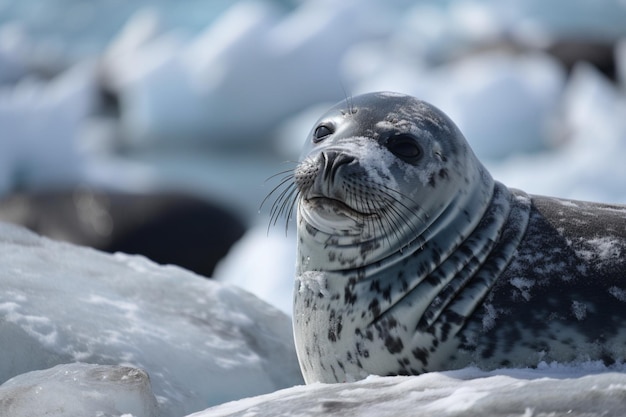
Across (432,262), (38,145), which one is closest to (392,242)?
(432,262)

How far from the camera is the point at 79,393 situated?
2627mm

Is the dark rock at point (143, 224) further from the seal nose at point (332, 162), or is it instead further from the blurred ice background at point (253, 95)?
the seal nose at point (332, 162)

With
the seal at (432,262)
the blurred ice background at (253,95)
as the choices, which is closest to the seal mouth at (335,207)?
the seal at (432,262)

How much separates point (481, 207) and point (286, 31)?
1298 cm

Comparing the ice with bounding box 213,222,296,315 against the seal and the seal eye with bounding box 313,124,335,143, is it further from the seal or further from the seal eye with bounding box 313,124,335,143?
the seal

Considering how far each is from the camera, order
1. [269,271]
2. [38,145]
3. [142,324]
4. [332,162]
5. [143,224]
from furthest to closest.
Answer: [38,145] < [143,224] < [269,271] < [142,324] < [332,162]

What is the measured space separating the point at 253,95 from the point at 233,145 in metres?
0.82

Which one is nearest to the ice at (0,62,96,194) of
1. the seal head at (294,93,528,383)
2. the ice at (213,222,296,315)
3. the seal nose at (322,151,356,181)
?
the ice at (213,222,296,315)

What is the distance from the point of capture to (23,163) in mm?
11680

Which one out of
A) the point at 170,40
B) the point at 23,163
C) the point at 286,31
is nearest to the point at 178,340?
the point at 23,163

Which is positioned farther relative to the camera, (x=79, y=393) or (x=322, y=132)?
(x=322, y=132)

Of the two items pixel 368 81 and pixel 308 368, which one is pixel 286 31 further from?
pixel 308 368

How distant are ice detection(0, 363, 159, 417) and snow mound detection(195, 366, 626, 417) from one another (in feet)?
A: 0.53

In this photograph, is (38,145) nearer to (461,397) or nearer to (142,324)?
(142,324)
